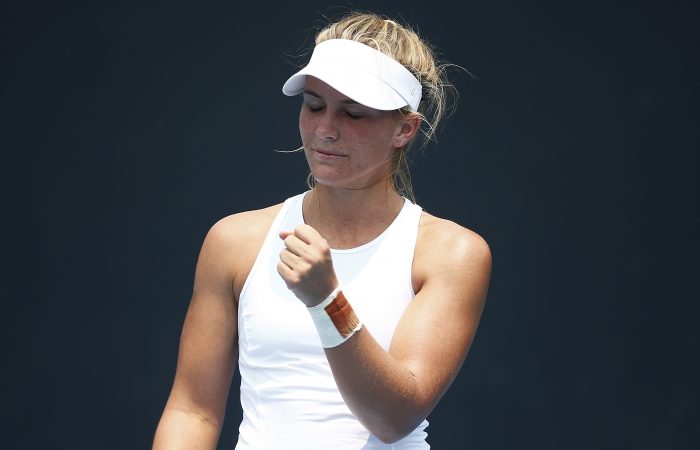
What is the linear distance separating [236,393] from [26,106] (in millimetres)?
970

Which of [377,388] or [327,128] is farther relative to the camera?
[327,128]

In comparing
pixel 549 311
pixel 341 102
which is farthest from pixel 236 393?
pixel 341 102

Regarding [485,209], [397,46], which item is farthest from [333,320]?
[485,209]

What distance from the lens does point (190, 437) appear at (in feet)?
7.27

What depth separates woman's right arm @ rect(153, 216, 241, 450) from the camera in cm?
224

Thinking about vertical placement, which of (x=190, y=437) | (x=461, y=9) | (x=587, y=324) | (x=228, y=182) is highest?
(x=461, y=9)

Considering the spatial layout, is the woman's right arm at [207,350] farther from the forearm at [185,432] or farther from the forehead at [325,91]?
the forehead at [325,91]

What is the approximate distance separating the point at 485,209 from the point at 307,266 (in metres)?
1.78

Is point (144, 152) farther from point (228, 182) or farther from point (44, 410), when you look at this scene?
point (44, 410)

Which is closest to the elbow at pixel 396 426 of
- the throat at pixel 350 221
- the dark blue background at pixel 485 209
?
the throat at pixel 350 221

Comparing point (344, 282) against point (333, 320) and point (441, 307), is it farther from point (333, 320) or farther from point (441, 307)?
point (333, 320)

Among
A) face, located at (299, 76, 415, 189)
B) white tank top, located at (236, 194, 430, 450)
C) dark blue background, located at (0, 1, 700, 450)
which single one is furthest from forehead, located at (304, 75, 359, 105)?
dark blue background, located at (0, 1, 700, 450)

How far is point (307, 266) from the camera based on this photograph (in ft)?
6.10

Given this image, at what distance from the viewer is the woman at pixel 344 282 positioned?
2.11 meters
